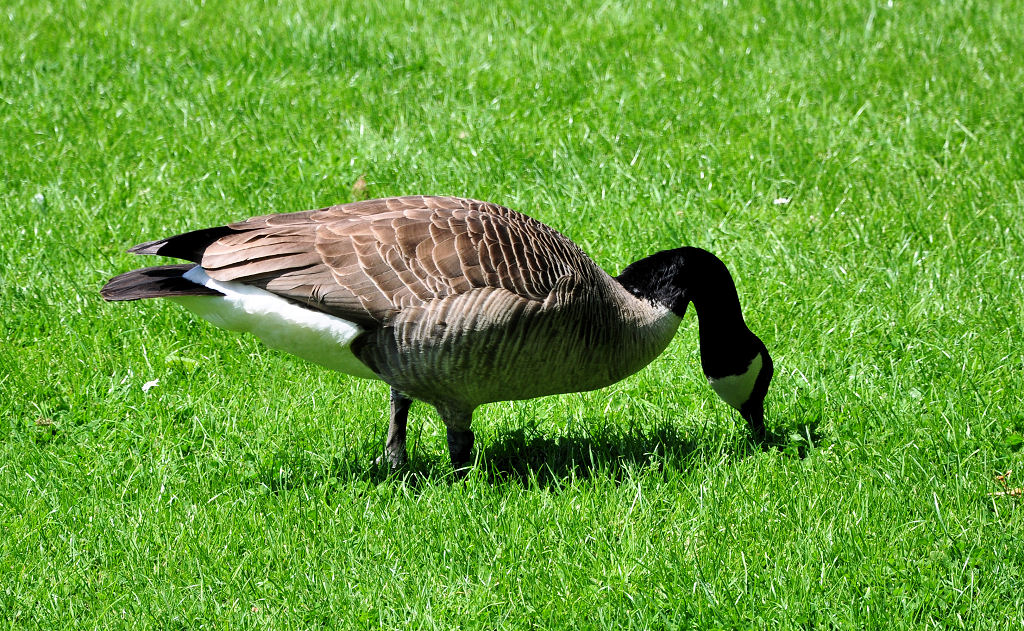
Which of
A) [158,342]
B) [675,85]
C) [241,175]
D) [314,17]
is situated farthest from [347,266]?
[314,17]

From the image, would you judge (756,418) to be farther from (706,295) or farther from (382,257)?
(382,257)

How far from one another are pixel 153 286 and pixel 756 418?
98.2 inches

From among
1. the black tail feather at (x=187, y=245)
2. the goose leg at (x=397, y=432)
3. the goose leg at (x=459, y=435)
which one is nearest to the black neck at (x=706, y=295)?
the goose leg at (x=459, y=435)

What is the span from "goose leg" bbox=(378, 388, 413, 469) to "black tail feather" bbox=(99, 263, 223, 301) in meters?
0.87

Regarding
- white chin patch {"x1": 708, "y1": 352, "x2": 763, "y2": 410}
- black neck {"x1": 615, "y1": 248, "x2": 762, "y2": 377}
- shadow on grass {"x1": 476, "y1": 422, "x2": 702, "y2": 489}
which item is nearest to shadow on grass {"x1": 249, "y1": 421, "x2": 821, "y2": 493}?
shadow on grass {"x1": 476, "y1": 422, "x2": 702, "y2": 489}

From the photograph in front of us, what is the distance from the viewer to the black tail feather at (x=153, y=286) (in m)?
3.92

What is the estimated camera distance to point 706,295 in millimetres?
4488

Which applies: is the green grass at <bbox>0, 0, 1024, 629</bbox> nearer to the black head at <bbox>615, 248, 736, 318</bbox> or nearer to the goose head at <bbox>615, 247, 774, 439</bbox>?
the goose head at <bbox>615, 247, 774, 439</bbox>

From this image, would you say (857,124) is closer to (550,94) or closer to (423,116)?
(550,94)

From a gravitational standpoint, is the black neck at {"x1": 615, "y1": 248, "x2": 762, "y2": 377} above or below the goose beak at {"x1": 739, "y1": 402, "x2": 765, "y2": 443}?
above

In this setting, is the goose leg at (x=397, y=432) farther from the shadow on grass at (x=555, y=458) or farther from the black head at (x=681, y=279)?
the black head at (x=681, y=279)

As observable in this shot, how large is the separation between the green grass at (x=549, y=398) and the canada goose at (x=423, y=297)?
0.45 meters

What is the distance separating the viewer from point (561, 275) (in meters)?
4.07

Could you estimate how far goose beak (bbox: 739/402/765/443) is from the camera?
4578 mm
